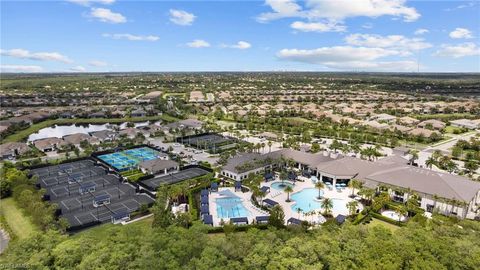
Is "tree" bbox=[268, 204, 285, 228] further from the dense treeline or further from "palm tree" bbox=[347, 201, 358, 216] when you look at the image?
"palm tree" bbox=[347, 201, 358, 216]

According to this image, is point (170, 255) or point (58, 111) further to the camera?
point (58, 111)

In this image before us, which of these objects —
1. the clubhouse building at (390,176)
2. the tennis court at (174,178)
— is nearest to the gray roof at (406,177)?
the clubhouse building at (390,176)

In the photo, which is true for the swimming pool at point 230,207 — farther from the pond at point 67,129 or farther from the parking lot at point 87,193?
the pond at point 67,129

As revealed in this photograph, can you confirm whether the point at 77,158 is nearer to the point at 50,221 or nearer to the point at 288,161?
the point at 50,221

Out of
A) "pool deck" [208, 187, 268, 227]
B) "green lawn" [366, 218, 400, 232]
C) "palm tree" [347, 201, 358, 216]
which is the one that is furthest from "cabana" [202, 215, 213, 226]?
"green lawn" [366, 218, 400, 232]

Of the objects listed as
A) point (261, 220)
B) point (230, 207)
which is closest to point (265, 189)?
point (230, 207)

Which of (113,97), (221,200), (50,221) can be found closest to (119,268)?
(50,221)
